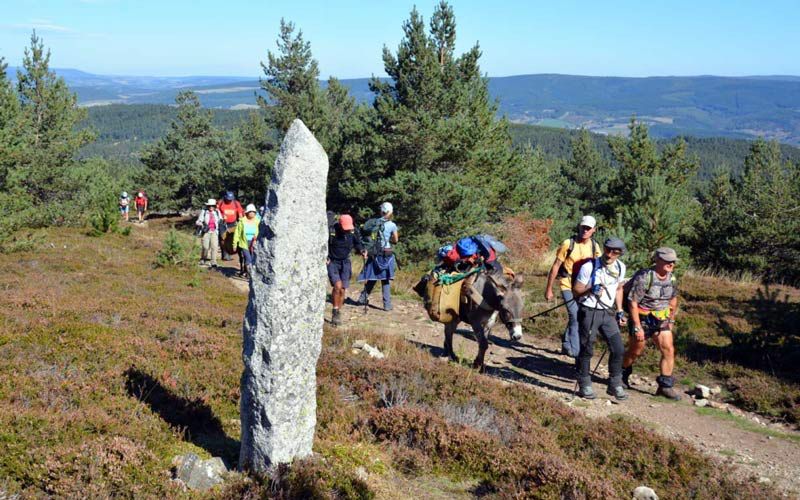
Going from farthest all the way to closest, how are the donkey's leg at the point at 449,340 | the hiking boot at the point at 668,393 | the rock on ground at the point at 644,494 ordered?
1. the donkey's leg at the point at 449,340
2. the hiking boot at the point at 668,393
3. the rock on ground at the point at 644,494

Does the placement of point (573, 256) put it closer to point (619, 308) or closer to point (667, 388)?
point (619, 308)

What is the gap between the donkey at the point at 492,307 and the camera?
7520mm

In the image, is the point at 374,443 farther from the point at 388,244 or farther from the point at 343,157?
the point at 343,157

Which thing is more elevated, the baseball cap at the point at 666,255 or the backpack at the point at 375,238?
the baseball cap at the point at 666,255

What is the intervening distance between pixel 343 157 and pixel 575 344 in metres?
16.5

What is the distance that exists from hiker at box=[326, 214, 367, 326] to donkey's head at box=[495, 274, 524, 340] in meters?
3.41

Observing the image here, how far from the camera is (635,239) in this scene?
15.3 meters

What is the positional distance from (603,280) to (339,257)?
4.65 meters

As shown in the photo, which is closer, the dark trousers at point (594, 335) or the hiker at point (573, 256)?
the dark trousers at point (594, 335)

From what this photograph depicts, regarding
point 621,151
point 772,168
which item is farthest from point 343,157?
point 772,168

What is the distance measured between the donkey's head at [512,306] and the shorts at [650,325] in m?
1.58

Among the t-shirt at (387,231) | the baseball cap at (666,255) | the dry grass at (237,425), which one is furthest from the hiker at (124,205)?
the baseball cap at (666,255)

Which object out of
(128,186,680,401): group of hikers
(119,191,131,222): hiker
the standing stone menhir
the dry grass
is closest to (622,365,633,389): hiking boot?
(128,186,680,401): group of hikers

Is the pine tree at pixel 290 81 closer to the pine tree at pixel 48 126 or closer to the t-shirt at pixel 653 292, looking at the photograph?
the pine tree at pixel 48 126
